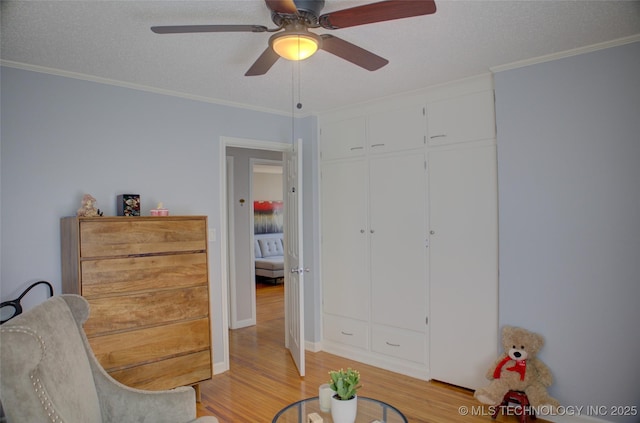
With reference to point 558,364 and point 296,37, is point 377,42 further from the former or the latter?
point 558,364

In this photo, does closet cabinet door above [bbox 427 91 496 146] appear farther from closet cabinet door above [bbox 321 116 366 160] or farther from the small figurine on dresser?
the small figurine on dresser

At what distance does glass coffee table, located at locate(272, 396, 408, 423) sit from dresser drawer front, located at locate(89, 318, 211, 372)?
121 cm

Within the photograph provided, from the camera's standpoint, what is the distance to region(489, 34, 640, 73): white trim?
2.45 metres

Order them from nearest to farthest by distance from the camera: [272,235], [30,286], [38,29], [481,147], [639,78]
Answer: [38,29] < [639,78] < [30,286] < [481,147] < [272,235]

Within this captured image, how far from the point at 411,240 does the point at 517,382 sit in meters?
1.29

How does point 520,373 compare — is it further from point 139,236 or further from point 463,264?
point 139,236

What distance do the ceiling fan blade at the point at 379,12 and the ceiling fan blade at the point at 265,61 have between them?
1.19ft

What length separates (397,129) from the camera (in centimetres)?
362

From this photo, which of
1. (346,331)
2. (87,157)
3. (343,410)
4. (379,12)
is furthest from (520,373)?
(87,157)

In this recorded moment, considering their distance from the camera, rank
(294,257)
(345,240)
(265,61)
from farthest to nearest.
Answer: (345,240), (294,257), (265,61)

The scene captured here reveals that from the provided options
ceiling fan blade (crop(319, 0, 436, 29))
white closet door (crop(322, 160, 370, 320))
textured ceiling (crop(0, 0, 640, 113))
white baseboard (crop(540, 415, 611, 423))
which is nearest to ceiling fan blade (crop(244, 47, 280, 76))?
textured ceiling (crop(0, 0, 640, 113))

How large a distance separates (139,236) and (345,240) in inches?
74.8

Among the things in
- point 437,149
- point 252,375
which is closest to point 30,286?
point 252,375

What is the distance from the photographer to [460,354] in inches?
128
